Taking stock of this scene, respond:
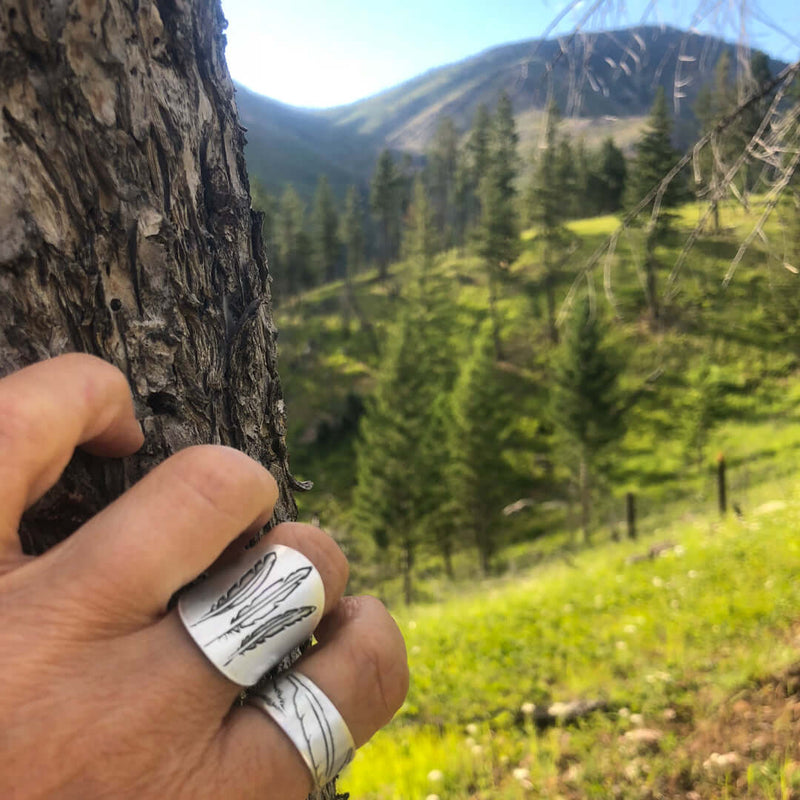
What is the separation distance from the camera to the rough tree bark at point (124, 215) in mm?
897

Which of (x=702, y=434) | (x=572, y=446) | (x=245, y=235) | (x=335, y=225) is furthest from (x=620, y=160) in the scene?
(x=245, y=235)

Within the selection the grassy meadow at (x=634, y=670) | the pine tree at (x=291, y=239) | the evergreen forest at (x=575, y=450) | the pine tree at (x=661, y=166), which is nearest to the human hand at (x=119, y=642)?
the evergreen forest at (x=575, y=450)

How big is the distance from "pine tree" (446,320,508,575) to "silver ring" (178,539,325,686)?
24972 mm

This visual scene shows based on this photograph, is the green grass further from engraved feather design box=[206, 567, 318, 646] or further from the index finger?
the index finger

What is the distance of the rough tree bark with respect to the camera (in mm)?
897

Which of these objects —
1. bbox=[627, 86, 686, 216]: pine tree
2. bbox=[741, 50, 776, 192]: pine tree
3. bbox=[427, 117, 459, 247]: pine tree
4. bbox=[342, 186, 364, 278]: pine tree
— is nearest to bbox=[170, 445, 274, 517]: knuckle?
bbox=[627, 86, 686, 216]: pine tree

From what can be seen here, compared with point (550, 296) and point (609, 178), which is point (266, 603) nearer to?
point (550, 296)

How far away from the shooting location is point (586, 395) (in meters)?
25.9

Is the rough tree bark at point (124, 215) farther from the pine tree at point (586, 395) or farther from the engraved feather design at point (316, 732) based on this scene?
the pine tree at point (586, 395)

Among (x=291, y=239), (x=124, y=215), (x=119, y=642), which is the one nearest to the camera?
(x=119, y=642)

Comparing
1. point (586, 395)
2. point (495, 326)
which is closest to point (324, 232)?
point (495, 326)

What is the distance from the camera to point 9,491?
772 millimetres

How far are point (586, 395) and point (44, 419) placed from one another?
87.1ft

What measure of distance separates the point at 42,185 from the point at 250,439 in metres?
0.59
